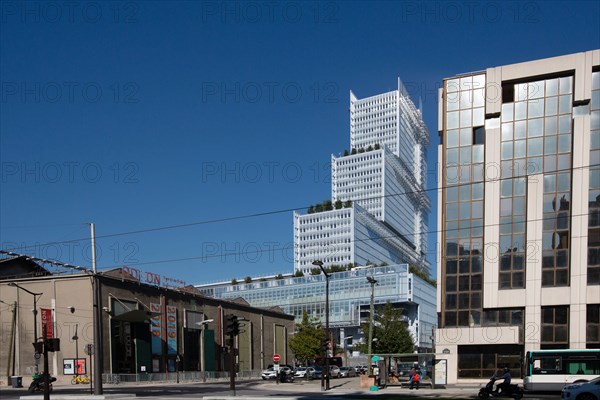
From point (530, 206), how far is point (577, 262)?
19.2ft

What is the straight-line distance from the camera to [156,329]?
227 ft

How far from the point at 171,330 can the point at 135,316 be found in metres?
9.42

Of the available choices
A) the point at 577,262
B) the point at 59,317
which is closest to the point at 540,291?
the point at 577,262

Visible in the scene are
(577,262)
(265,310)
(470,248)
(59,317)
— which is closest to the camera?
(577,262)

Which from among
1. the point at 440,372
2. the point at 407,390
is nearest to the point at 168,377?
the point at 407,390

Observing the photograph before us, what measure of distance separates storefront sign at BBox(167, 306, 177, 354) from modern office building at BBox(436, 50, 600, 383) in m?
32.1

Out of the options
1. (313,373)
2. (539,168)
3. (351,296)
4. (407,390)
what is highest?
(351,296)

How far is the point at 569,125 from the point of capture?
5209 cm

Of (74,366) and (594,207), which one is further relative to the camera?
(74,366)

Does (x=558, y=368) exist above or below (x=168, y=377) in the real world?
below

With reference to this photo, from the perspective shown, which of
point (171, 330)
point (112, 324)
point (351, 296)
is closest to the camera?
point (112, 324)

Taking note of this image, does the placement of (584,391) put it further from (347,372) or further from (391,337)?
(347,372)

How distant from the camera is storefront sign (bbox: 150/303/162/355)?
68.4 m

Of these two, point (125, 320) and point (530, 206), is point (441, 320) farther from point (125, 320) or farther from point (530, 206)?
point (125, 320)
